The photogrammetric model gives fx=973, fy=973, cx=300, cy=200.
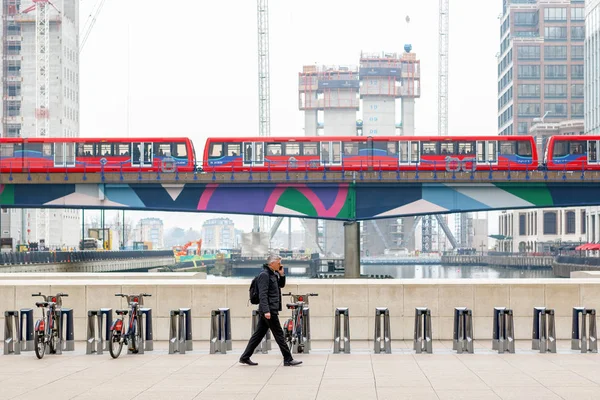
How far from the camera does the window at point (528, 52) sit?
7121 inches

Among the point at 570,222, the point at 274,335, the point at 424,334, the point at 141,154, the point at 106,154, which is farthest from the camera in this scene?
the point at 570,222

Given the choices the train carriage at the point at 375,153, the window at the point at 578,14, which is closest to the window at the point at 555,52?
the window at the point at 578,14

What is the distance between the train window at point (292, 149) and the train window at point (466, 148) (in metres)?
11.3

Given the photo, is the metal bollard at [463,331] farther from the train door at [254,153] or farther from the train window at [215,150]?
the train window at [215,150]

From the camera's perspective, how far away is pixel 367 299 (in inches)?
853

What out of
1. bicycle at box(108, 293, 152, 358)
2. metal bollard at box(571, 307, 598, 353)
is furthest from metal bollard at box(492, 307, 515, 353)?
bicycle at box(108, 293, 152, 358)

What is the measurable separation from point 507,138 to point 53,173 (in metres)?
30.8

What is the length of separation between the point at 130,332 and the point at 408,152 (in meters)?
50.5

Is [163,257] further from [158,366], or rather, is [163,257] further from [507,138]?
[158,366]

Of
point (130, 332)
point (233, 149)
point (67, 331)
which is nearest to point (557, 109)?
point (233, 149)

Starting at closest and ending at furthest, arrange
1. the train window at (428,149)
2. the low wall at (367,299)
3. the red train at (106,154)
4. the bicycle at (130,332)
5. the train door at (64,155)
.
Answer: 1. the bicycle at (130,332)
2. the low wall at (367,299)
3. the red train at (106,154)
4. the train door at (64,155)
5. the train window at (428,149)

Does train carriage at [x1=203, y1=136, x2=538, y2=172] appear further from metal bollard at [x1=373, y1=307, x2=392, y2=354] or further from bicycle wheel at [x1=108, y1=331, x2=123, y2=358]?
bicycle wheel at [x1=108, y1=331, x2=123, y2=358]

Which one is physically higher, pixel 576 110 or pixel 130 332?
pixel 576 110

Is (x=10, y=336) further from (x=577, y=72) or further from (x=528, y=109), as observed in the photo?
(x=577, y=72)
